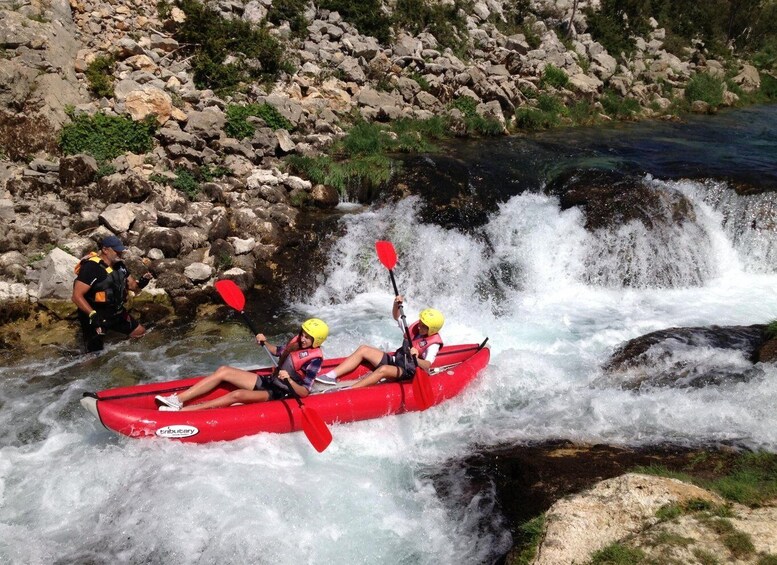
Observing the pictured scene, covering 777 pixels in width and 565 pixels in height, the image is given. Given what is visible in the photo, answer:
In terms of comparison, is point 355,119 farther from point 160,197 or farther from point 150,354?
point 150,354

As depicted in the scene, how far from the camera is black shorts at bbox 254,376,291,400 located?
550 cm

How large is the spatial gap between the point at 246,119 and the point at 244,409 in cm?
709

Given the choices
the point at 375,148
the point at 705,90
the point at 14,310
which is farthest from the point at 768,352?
the point at 705,90

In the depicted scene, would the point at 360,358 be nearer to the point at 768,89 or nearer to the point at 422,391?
the point at 422,391

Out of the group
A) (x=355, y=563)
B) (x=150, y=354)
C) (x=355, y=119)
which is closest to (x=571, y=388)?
(x=355, y=563)

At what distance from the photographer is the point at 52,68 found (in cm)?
969

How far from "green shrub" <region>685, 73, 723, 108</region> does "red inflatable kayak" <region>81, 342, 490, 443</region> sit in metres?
17.1

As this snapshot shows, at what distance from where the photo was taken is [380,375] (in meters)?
5.87

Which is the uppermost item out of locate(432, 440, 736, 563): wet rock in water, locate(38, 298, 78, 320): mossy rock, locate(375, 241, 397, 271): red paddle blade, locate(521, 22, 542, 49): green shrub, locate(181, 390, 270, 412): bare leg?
locate(521, 22, 542, 49): green shrub

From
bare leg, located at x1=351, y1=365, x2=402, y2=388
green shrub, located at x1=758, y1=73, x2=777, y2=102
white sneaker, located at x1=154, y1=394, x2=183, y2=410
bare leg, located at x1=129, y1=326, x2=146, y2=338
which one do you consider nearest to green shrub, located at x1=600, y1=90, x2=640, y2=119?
green shrub, located at x1=758, y1=73, x2=777, y2=102

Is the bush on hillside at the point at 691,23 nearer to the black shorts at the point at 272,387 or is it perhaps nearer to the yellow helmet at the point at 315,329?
the yellow helmet at the point at 315,329

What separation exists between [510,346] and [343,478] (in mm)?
3358

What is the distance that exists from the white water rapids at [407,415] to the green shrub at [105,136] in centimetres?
374

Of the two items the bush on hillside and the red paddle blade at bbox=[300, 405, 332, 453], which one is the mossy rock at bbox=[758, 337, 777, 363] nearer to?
the red paddle blade at bbox=[300, 405, 332, 453]
